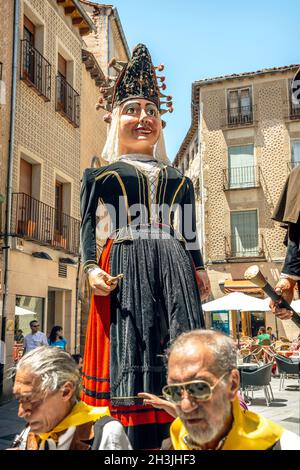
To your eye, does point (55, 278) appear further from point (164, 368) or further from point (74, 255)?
point (164, 368)

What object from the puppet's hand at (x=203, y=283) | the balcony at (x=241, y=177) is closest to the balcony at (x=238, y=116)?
the balcony at (x=241, y=177)

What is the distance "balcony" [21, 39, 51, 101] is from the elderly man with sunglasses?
11260mm

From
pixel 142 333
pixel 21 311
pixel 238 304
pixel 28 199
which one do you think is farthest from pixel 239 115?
pixel 142 333

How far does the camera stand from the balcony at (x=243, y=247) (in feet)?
77.3

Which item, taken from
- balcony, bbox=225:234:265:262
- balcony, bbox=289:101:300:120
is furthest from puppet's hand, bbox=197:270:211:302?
balcony, bbox=289:101:300:120

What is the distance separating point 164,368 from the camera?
248 centimetres

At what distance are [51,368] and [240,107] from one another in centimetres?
2466

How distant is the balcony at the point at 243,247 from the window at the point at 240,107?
5.83 meters

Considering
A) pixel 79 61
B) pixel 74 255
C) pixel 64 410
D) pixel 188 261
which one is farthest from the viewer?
pixel 79 61

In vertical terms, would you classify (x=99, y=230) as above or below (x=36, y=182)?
below

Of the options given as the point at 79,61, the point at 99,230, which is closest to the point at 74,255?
the point at 79,61

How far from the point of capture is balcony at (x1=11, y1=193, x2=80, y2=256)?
11258 millimetres

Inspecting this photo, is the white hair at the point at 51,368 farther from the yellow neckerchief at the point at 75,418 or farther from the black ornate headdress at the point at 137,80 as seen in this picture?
the black ornate headdress at the point at 137,80

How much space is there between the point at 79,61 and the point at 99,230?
13.5 metres
